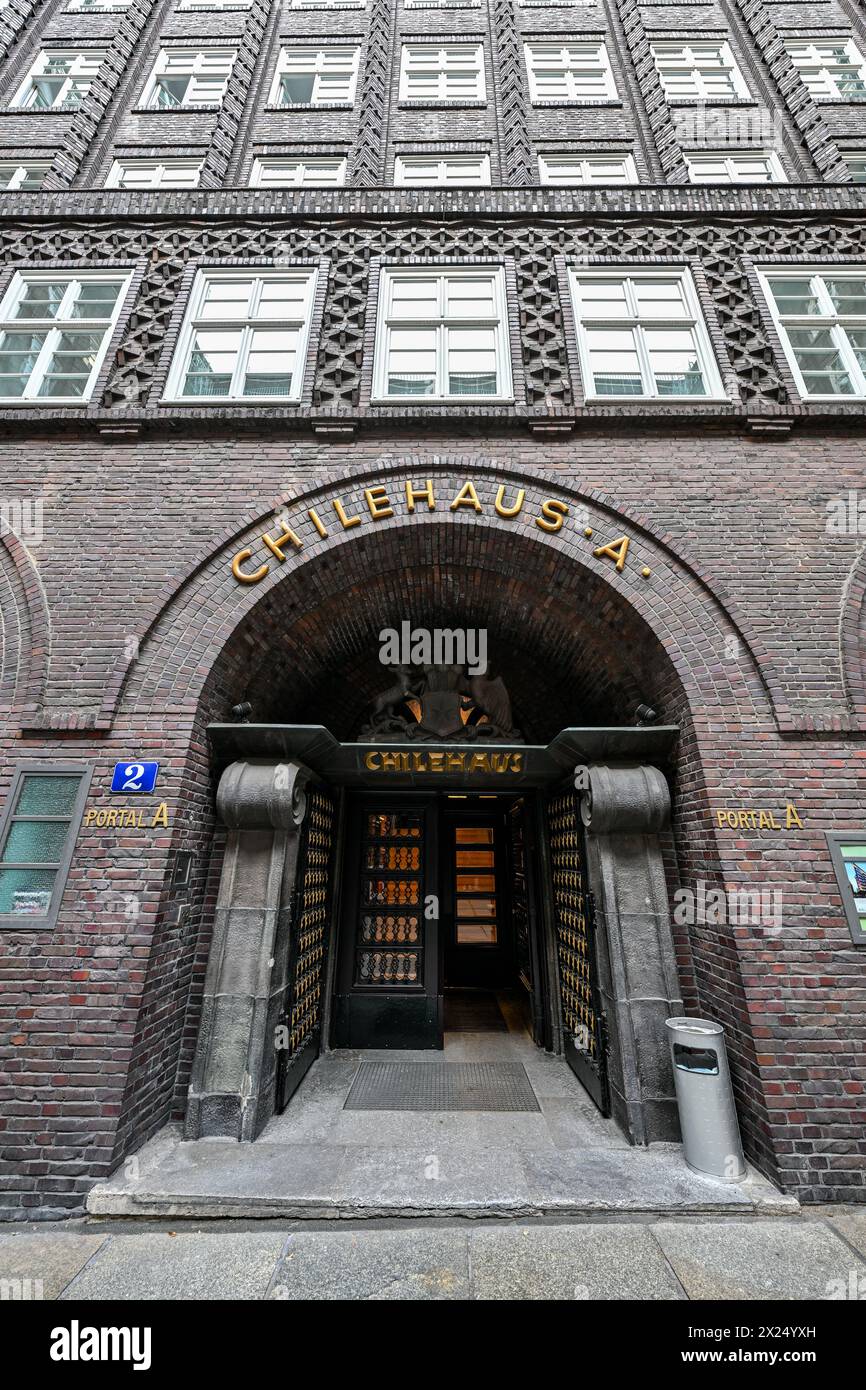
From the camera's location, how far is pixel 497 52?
38.5 feet

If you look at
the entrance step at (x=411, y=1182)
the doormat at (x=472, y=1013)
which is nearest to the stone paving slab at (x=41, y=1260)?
the entrance step at (x=411, y=1182)

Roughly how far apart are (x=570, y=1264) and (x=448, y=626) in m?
6.13

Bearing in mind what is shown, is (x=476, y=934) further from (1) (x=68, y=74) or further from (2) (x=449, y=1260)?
(1) (x=68, y=74)

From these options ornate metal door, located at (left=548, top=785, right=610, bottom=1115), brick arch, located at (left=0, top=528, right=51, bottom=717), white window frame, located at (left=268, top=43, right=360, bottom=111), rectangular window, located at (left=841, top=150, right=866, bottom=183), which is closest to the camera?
brick arch, located at (left=0, top=528, right=51, bottom=717)

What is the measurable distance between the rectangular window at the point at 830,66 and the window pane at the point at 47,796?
17.2 m

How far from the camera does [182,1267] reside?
339 cm

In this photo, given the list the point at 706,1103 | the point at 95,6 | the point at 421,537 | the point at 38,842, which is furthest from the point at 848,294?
the point at 95,6

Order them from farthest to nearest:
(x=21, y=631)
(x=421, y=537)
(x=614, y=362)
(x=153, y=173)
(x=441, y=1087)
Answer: (x=153, y=173) → (x=614, y=362) → (x=421, y=537) → (x=441, y=1087) → (x=21, y=631)

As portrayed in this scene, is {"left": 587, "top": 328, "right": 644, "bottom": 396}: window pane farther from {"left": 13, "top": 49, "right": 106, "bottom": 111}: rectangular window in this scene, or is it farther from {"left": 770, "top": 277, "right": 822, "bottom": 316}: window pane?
{"left": 13, "top": 49, "right": 106, "bottom": 111}: rectangular window

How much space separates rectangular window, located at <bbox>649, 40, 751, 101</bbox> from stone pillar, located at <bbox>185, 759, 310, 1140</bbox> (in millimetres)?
15344

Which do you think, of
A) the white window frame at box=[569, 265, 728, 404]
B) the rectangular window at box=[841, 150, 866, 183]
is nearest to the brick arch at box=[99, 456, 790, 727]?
the white window frame at box=[569, 265, 728, 404]

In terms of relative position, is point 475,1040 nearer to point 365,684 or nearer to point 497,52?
point 365,684

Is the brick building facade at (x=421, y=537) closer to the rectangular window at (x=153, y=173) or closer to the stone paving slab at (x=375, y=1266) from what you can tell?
the rectangular window at (x=153, y=173)

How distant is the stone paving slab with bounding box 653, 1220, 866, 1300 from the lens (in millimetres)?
3248
